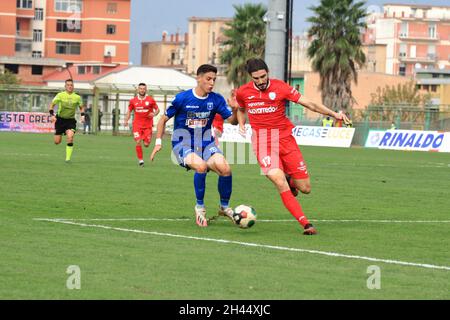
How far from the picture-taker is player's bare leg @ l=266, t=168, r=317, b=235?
1402 centimetres

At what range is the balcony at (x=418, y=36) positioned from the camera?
16862 cm

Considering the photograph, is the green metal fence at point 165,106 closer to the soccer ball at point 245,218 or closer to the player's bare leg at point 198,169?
the player's bare leg at point 198,169

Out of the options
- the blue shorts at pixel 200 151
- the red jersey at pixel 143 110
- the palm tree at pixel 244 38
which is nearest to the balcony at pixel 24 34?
the palm tree at pixel 244 38

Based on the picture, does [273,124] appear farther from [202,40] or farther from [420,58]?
[420,58]

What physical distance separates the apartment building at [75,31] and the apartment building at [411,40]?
131 feet

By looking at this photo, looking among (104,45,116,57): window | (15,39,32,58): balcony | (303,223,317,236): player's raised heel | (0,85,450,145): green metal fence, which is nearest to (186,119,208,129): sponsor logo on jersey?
(303,223,317,236): player's raised heel

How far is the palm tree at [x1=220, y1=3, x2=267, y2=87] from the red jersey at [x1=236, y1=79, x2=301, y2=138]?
76.6 meters

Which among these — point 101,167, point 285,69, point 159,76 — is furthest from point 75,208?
point 159,76

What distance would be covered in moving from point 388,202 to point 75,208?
603cm

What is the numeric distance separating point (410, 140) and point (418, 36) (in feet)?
392

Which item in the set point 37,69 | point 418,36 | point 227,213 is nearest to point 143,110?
point 227,213

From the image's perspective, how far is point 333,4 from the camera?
8500 cm

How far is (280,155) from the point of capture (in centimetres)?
1472

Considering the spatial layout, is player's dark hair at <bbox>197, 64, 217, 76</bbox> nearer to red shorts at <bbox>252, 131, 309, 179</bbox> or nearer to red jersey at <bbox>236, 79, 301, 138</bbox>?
red jersey at <bbox>236, 79, 301, 138</bbox>
